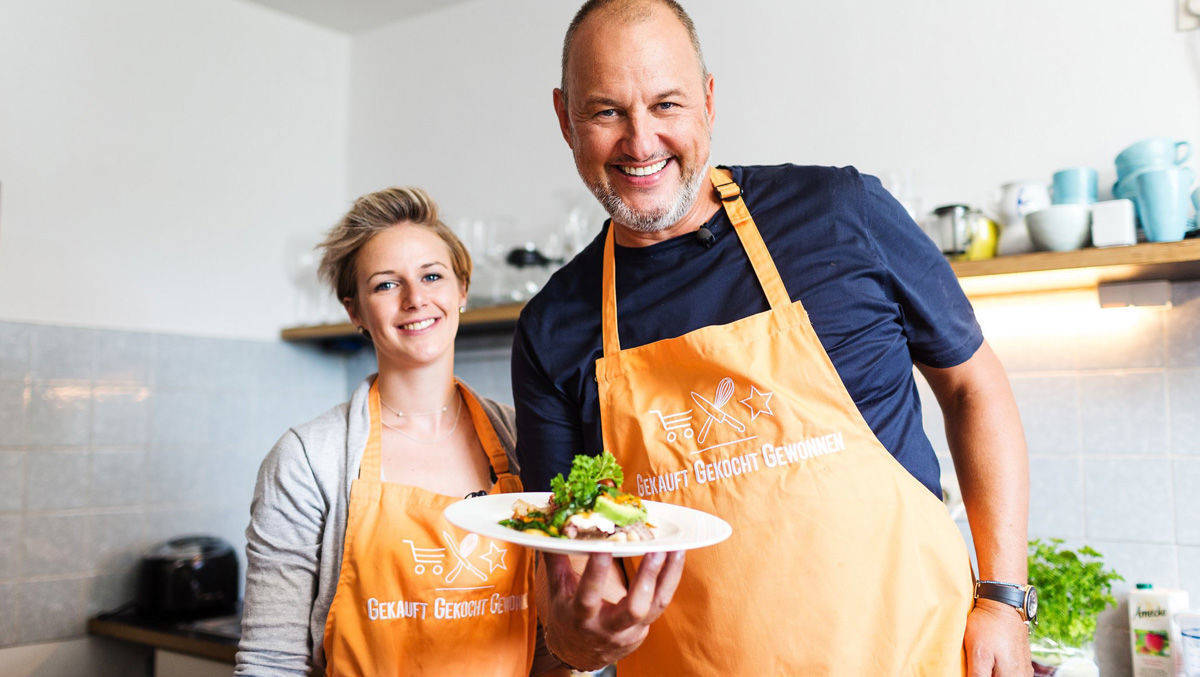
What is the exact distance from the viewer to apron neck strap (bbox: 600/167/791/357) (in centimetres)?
118

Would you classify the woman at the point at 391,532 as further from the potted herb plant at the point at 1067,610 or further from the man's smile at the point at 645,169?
the potted herb plant at the point at 1067,610

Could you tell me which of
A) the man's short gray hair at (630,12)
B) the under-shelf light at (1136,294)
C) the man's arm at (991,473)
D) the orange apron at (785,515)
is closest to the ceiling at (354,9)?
the man's short gray hair at (630,12)

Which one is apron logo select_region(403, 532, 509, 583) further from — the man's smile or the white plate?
the man's smile

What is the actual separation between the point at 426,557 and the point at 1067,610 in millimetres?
1290

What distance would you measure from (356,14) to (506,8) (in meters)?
0.63

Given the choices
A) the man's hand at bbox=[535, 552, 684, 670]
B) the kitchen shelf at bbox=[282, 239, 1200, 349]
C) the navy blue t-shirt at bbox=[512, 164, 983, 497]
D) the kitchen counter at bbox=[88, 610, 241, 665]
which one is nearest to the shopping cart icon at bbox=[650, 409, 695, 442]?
the navy blue t-shirt at bbox=[512, 164, 983, 497]

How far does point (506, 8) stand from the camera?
3191mm

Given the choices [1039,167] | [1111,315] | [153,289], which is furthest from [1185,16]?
[153,289]

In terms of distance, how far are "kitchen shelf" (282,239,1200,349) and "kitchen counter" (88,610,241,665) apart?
6.68ft

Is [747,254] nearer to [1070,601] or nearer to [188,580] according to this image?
[1070,601]

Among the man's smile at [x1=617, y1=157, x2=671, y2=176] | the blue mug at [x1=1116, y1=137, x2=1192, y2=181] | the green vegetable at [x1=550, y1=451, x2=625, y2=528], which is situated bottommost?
the green vegetable at [x1=550, y1=451, x2=625, y2=528]

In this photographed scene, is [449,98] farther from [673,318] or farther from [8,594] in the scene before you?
[673,318]

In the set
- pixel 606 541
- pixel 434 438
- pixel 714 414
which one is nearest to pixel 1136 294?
pixel 714 414

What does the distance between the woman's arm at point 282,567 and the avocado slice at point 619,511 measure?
0.78 metres
